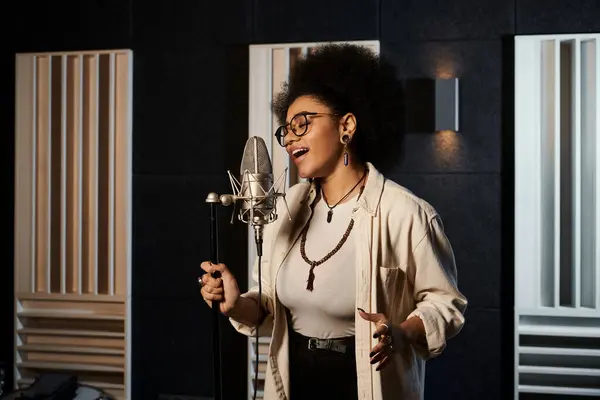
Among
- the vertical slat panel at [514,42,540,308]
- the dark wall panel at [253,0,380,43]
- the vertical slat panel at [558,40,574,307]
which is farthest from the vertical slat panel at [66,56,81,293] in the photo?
the vertical slat panel at [558,40,574,307]

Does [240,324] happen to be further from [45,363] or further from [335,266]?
[45,363]

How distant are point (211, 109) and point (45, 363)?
1.86 meters

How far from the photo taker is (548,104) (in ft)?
11.3

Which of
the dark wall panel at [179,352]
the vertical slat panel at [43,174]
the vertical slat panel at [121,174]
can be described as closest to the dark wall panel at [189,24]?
the vertical slat panel at [121,174]

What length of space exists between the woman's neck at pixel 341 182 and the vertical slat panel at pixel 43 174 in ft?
7.78

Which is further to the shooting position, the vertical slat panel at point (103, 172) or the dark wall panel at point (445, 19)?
the vertical slat panel at point (103, 172)

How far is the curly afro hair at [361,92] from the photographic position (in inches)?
81.4

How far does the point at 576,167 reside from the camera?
3334mm

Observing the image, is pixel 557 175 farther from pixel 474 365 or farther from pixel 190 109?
pixel 190 109

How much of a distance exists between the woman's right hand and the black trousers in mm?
270

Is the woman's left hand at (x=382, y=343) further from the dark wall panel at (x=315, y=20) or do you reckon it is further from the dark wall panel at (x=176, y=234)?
the dark wall panel at (x=315, y=20)

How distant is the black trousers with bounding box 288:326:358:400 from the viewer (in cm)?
195

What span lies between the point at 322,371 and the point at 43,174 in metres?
2.57

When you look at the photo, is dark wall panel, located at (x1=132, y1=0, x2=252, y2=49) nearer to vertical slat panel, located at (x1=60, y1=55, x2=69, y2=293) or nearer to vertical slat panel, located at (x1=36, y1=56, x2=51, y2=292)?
vertical slat panel, located at (x1=60, y1=55, x2=69, y2=293)
